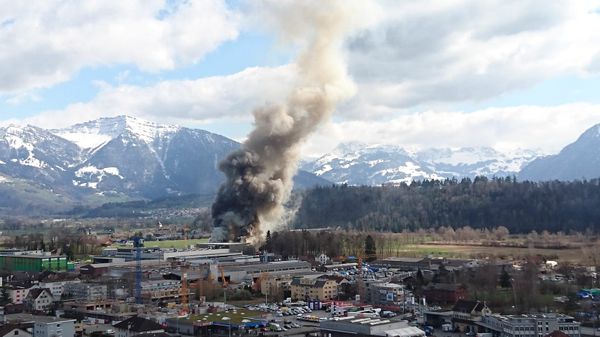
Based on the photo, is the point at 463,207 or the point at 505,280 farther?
the point at 463,207

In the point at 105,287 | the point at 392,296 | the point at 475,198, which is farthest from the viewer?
the point at 475,198

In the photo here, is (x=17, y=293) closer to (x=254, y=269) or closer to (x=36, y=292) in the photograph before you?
(x=36, y=292)

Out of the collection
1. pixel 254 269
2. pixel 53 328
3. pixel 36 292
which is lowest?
pixel 53 328

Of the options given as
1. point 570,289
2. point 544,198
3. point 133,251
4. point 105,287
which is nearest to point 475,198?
point 544,198

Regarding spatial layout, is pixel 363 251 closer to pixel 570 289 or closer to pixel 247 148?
pixel 247 148

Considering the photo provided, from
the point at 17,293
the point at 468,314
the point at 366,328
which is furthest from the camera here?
the point at 17,293

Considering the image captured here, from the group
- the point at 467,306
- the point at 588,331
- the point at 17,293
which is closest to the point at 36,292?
the point at 17,293

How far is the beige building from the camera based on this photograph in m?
49.9

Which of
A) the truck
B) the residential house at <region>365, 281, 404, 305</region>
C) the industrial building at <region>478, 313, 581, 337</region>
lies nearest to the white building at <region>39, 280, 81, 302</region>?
the truck

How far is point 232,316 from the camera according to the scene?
40562mm

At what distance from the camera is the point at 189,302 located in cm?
4916

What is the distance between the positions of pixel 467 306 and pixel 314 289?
12.3m

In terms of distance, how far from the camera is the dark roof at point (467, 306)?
1583 inches

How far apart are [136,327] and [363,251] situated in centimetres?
3913
